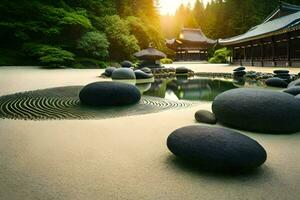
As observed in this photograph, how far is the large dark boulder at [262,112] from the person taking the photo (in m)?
5.60

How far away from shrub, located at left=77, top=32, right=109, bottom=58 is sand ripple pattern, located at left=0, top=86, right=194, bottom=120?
1914 cm

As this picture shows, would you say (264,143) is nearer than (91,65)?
Yes

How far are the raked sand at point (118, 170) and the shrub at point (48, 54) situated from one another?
2099 cm

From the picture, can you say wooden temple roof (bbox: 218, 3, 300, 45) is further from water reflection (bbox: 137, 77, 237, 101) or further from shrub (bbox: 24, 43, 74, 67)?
shrub (bbox: 24, 43, 74, 67)

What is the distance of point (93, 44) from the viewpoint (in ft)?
97.3

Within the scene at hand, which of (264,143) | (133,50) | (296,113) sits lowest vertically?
(264,143)

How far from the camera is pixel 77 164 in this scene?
4.02 m

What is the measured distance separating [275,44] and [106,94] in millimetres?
24531

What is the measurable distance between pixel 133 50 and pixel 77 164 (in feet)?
102

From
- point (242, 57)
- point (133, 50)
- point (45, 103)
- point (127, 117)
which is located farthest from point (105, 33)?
point (127, 117)

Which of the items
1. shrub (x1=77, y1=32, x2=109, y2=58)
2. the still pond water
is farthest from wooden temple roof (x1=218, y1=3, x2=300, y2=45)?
shrub (x1=77, y1=32, x2=109, y2=58)

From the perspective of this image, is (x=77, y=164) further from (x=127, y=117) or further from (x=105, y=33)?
(x=105, y=33)

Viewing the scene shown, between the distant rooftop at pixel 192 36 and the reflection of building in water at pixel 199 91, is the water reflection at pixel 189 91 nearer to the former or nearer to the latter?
the reflection of building in water at pixel 199 91

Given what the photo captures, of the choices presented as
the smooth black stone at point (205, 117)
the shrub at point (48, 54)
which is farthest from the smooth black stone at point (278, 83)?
the shrub at point (48, 54)
